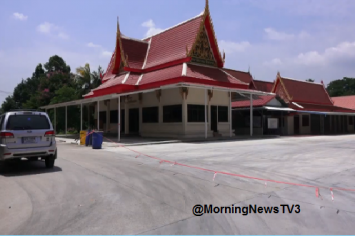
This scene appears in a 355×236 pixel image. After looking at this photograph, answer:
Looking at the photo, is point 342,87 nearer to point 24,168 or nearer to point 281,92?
point 281,92

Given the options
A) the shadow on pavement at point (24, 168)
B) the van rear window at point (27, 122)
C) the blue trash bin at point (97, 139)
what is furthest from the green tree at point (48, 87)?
the van rear window at point (27, 122)

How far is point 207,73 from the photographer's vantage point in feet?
79.6

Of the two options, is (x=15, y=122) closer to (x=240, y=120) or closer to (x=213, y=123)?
(x=213, y=123)

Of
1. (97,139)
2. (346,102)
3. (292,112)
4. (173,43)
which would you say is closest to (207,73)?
(173,43)

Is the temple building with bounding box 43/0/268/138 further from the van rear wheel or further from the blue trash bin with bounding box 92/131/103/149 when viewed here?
the van rear wheel

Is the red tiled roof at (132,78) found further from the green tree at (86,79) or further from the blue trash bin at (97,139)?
the green tree at (86,79)

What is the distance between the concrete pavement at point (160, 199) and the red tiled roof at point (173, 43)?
53.6ft

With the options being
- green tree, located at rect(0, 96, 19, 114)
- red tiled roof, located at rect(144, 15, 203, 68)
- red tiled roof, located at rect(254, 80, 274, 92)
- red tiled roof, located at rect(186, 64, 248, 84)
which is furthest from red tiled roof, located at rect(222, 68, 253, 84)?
green tree, located at rect(0, 96, 19, 114)

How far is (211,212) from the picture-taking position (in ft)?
17.3

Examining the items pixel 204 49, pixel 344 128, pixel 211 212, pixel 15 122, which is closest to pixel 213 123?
pixel 204 49

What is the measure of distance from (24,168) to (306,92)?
36.1 m

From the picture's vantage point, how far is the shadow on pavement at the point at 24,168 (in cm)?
913

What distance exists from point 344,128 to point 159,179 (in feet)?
132

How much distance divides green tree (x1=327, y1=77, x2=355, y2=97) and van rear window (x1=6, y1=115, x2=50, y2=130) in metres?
88.5
